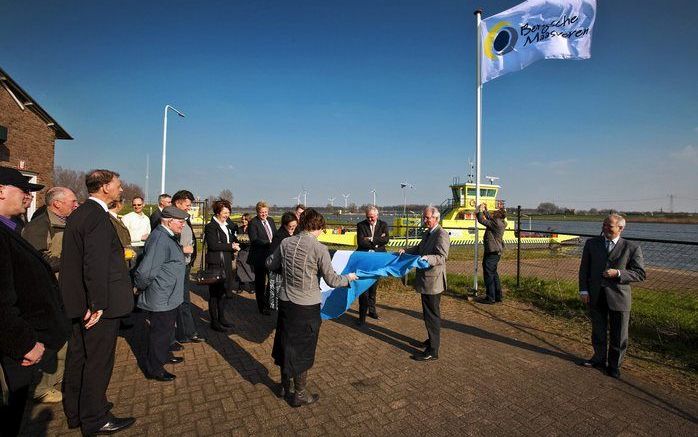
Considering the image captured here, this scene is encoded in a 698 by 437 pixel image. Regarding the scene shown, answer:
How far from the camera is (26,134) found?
633 inches

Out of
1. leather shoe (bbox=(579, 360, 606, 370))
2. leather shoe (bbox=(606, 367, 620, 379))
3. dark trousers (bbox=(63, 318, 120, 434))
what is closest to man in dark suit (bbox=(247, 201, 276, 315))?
dark trousers (bbox=(63, 318, 120, 434))

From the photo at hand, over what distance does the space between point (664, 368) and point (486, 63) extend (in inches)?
269

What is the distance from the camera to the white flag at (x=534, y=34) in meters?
7.90

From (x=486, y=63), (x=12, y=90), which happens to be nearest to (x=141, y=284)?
(x=486, y=63)

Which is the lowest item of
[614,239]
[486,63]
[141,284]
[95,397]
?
[95,397]

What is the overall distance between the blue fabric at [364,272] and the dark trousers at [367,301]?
0.82 m

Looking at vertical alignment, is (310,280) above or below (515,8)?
below

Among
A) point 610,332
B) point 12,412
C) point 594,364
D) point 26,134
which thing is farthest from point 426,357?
point 26,134

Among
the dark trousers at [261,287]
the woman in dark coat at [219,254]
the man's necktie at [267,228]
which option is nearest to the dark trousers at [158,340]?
the woman in dark coat at [219,254]

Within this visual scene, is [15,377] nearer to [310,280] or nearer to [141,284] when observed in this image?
[141,284]

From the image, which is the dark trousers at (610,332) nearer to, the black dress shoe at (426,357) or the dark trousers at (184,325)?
the black dress shoe at (426,357)

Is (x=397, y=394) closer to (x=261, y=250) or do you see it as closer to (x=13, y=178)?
(x=13, y=178)

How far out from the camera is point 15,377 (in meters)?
2.20

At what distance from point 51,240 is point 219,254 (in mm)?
2300
